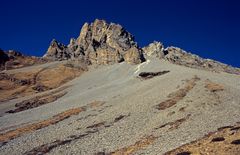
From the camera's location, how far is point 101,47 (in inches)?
6102

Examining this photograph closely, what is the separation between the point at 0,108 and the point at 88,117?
157 feet

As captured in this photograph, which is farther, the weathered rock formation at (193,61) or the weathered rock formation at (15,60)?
the weathered rock formation at (15,60)

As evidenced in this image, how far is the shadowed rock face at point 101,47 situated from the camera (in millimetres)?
141875

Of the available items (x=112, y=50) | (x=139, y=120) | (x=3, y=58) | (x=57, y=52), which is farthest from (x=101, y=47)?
(x=139, y=120)

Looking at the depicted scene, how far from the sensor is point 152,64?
119250 mm

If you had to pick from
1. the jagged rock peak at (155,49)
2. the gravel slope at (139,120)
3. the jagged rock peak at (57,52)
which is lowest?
the gravel slope at (139,120)

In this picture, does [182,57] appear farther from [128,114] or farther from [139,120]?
[139,120]

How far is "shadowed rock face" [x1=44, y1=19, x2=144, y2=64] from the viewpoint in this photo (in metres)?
142

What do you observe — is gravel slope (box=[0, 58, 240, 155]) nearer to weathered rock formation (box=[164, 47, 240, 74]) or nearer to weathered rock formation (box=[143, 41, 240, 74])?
weathered rock formation (box=[143, 41, 240, 74])

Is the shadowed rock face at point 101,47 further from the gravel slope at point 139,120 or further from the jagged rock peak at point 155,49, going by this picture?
the gravel slope at point 139,120

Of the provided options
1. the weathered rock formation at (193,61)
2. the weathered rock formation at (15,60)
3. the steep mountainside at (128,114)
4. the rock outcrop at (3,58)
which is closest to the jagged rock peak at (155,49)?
the weathered rock formation at (193,61)

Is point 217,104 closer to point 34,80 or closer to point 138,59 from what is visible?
point 138,59

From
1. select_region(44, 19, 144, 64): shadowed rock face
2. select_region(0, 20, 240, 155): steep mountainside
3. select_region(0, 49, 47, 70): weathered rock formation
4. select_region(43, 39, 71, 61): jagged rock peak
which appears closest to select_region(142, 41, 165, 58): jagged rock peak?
select_region(44, 19, 144, 64): shadowed rock face

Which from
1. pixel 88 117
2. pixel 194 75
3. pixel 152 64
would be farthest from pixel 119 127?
pixel 152 64
